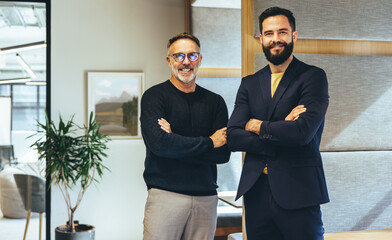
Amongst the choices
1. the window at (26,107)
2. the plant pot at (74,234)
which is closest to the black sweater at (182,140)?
the plant pot at (74,234)

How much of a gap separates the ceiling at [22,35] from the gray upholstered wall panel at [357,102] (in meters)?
3.23

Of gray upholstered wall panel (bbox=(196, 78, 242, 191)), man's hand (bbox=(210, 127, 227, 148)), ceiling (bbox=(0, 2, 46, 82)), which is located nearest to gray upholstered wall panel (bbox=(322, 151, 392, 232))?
man's hand (bbox=(210, 127, 227, 148))

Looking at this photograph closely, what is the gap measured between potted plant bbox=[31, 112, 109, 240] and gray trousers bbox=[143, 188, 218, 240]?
7.43 ft

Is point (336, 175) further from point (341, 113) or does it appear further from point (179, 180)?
point (179, 180)

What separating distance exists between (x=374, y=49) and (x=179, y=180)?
71.1 inches

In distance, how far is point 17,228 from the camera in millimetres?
4762

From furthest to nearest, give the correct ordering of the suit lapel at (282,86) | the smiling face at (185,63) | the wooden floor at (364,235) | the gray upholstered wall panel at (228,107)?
the gray upholstered wall panel at (228,107) < the wooden floor at (364,235) < the smiling face at (185,63) < the suit lapel at (282,86)

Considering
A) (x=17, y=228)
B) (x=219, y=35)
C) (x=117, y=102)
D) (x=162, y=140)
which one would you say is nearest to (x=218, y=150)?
(x=162, y=140)

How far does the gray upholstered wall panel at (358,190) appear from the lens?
114 inches

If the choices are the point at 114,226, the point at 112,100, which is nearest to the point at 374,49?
the point at 112,100

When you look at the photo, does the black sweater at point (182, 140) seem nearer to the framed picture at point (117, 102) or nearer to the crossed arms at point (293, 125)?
the crossed arms at point (293, 125)

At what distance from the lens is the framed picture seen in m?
4.73

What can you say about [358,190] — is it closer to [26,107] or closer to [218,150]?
[218,150]

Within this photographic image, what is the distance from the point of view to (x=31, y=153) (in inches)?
188
